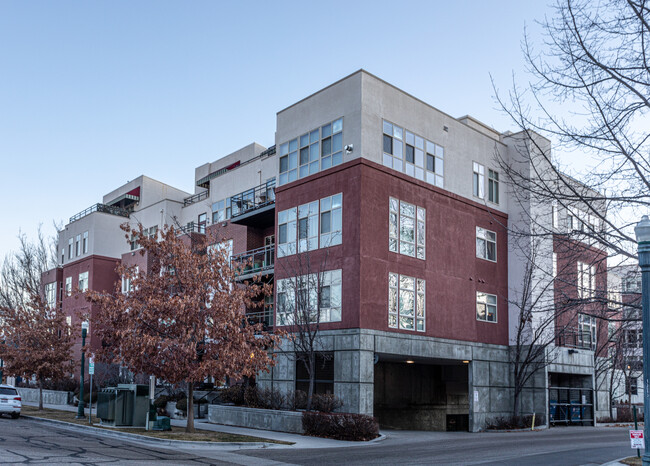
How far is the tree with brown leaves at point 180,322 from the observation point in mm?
22109

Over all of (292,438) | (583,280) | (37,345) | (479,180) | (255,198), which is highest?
(479,180)

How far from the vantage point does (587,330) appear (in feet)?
135

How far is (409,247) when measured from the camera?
3062cm

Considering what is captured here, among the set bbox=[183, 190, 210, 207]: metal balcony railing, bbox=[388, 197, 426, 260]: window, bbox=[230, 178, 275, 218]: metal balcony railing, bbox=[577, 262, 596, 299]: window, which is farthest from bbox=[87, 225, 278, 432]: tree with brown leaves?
bbox=[183, 190, 210, 207]: metal balcony railing

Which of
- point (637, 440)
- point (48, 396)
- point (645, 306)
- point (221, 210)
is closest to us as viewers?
point (645, 306)

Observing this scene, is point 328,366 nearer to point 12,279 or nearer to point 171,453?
point 171,453

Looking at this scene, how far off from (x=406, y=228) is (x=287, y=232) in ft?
18.9

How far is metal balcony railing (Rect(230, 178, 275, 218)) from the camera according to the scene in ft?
121

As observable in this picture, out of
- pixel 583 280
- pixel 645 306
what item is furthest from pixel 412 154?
pixel 645 306

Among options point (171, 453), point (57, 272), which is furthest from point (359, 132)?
point (57, 272)

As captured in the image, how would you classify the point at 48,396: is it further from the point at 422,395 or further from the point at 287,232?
the point at 422,395

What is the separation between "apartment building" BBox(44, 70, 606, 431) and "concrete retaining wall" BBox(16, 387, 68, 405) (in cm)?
1539

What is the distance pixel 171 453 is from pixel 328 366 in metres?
12.4

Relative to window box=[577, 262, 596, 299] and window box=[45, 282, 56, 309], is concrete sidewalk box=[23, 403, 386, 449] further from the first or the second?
window box=[45, 282, 56, 309]
